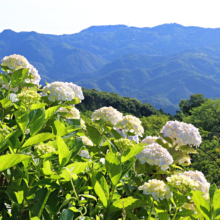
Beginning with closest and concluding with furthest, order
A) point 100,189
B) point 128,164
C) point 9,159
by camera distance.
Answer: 1. point 9,159
2. point 100,189
3. point 128,164

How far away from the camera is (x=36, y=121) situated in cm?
98

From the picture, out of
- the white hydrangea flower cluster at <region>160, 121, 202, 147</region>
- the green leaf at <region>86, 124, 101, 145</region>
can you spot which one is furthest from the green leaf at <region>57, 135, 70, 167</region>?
the white hydrangea flower cluster at <region>160, 121, 202, 147</region>

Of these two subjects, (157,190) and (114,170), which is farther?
(157,190)

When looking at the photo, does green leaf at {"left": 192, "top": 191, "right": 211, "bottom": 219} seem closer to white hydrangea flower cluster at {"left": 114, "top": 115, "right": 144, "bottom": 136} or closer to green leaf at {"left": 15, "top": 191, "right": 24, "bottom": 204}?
green leaf at {"left": 15, "top": 191, "right": 24, "bottom": 204}

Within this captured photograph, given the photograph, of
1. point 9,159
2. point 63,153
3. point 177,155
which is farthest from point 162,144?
point 9,159

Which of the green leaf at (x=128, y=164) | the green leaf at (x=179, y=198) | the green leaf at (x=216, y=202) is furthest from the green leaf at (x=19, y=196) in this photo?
the green leaf at (x=216, y=202)

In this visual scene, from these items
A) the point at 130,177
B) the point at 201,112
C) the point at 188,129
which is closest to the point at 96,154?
the point at 130,177

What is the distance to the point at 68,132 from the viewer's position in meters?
1.23

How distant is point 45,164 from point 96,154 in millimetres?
558

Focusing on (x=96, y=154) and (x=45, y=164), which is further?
(x=96, y=154)

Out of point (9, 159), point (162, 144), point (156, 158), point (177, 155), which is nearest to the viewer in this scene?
point (9, 159)

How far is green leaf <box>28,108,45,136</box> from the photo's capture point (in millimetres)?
969

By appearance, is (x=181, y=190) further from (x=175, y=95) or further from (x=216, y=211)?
(x=175, y=95)

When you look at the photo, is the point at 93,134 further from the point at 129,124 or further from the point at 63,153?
the point at 63,153
